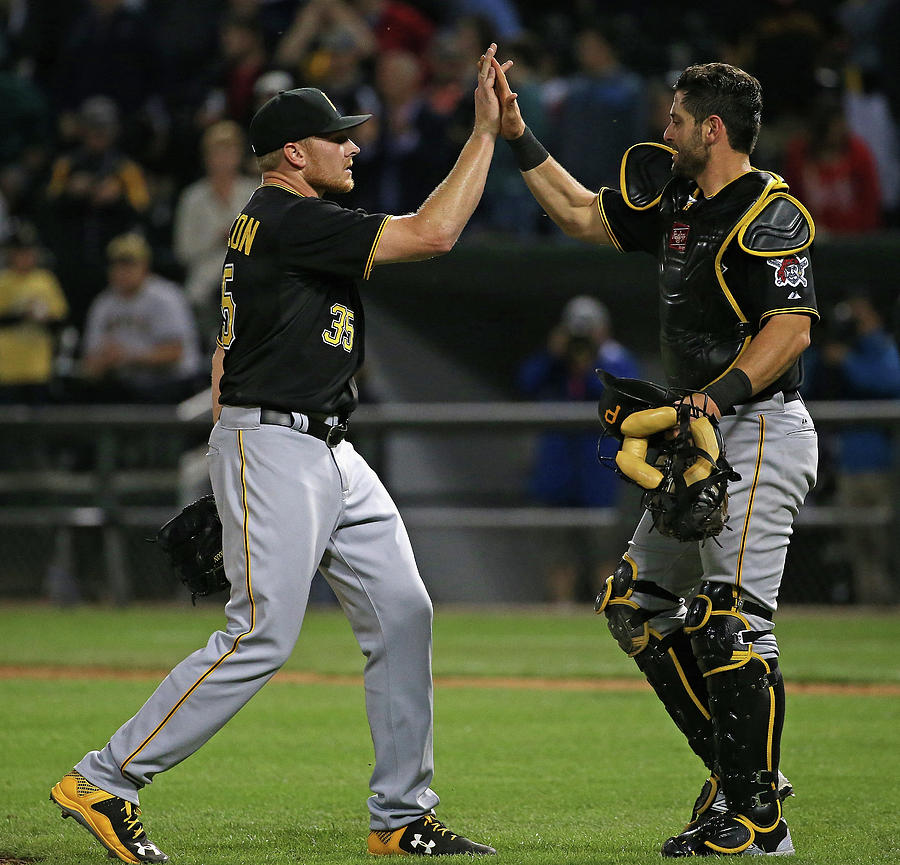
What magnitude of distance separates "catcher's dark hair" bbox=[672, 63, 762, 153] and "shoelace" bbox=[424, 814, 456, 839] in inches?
88.2

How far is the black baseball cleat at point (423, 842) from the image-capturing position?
4.57 metres

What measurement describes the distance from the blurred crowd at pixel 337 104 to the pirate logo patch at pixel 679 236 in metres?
6.04

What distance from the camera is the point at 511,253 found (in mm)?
12328

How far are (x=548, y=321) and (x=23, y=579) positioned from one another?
4718 mm

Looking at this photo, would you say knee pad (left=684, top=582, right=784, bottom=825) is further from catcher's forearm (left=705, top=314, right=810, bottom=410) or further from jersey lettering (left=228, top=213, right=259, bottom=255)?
jersey lettering (left=228, top=213, right=259, bottom=255)

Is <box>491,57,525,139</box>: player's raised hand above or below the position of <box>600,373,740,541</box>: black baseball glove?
above

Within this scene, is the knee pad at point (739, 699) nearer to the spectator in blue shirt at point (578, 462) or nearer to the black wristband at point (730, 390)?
the black wristband at point (730, 390)

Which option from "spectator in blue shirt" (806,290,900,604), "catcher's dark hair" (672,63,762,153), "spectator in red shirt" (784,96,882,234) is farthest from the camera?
"spectator in red shirt" (784,96,882,234)

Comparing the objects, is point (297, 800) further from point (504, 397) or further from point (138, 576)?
point (504, 397)

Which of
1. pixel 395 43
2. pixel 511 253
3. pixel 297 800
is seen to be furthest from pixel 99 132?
pixel 297 800

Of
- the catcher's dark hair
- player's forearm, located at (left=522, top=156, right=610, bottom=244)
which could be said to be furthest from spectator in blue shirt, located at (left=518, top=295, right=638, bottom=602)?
the catcher's dark hair

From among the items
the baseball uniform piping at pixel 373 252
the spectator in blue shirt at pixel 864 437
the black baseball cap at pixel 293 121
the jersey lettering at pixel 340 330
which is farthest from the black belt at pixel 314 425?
the spectator in blue shirt at pixel 864 437

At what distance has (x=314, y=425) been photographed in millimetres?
4672

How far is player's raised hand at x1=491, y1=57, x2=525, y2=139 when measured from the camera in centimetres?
494
